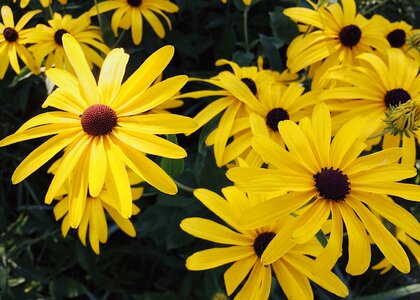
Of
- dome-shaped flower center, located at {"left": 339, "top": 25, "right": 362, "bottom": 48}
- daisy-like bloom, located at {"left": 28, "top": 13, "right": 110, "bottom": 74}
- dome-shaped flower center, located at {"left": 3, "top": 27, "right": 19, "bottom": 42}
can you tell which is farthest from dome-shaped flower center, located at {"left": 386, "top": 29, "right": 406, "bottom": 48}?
dome-shaped flower center, located at {"left": 3, "top": 27, "right": 19, "bottom": 42}

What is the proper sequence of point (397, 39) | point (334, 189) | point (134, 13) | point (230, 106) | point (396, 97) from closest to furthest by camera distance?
1. point (334, 189)
2. point (396, 97)
3. point (230, 106)
4. point (397, 39)
5. point (134, 13)

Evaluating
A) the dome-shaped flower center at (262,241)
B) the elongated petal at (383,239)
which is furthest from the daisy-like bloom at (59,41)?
the elongated petal at (383,239)

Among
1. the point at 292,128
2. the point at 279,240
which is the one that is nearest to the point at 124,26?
the point at 292,128

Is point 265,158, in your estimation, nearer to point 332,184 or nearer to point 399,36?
point 332,184

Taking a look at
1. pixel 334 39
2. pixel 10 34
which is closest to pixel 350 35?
pixel 334 39

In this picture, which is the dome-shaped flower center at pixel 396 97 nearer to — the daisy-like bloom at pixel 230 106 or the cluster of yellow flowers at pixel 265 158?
the cluster of yellow flowers at pixel 265 158

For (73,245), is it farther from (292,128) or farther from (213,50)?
(292,128)
